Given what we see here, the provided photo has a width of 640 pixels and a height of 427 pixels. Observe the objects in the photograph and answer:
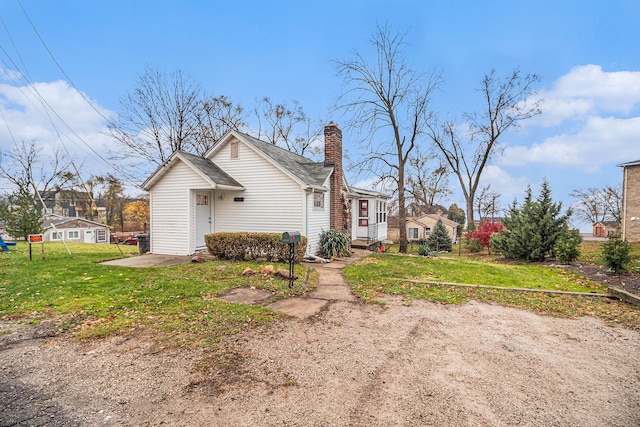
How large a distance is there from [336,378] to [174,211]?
1073 centimetres

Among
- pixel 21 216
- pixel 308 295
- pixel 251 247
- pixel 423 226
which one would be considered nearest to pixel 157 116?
pixel 21 216

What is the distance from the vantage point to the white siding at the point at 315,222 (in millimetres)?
12211

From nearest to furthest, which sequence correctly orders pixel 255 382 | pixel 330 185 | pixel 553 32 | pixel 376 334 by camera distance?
pixel 255 382, pixel 376 334, pixel 553 32, pixel 330 185

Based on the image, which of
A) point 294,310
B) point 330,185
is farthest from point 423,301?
point 330,185

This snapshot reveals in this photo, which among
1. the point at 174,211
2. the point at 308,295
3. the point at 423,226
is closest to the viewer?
the point at 308,295

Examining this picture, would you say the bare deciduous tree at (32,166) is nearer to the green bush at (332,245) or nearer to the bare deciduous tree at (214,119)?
the bare deciduous tree at (214,119)

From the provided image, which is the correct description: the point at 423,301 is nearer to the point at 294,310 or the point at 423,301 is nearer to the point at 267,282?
the point at 294,310

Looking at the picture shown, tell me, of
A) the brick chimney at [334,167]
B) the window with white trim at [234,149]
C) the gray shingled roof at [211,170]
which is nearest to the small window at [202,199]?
the gray shingled roof at [211,170]

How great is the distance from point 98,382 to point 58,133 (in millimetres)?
14216

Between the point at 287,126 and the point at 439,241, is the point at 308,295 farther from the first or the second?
the point at 287,126

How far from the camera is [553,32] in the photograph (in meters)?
10.6

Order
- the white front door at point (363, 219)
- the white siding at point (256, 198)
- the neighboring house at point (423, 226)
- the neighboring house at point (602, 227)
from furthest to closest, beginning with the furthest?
the neighboring house at point (602, 227)
the neighboring house at point (423, 226)
the white front door at point (363, 219)
the white siding at point (256, 198)

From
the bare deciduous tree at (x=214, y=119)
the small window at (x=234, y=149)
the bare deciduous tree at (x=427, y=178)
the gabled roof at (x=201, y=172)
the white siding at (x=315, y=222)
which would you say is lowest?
the white siding at (x=315, y=222)

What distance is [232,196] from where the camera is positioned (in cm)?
1310
